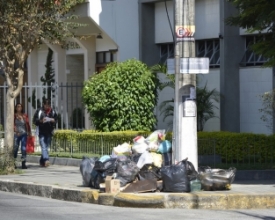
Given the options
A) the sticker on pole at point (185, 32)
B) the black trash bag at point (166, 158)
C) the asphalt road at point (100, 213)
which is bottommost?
the asphalt road at point (100, 213)

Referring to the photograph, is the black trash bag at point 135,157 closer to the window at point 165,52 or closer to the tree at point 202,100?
the tree at point 202,100

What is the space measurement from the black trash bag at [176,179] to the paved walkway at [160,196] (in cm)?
28

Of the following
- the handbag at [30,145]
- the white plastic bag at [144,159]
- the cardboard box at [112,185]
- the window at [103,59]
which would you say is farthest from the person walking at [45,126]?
the window at [103,59]

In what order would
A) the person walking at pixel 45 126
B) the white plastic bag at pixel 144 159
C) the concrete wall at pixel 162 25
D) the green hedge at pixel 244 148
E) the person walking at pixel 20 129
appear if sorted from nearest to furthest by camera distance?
the white plastic bag at pixel 144 159 → the green hedge at pixel 244 148 → the person walking at pixel 20 129 → the person walking at pixel 45 126 → the concrete wall at pixel 162 25

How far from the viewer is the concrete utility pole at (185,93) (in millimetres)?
14766

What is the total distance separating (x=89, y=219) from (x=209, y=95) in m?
11.0

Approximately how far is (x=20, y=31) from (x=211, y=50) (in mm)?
7994

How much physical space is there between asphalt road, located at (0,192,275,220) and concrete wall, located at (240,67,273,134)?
8.90 m

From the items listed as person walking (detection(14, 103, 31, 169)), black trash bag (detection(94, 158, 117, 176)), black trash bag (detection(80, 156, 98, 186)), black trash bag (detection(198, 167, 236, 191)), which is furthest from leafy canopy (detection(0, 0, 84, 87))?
black trash bag (detection(198, 167, 236, 191))

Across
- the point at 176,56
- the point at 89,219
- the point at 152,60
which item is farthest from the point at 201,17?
the point at 89,219

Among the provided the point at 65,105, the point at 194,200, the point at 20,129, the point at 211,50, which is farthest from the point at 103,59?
the point at 194,200

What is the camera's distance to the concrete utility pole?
14.8 m

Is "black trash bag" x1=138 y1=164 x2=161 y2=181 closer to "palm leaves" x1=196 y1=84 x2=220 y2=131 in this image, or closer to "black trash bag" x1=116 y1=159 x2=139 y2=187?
"black trash bag" x1=116 y1=159 x2=139 y2=187

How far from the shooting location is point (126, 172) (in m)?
14.5
